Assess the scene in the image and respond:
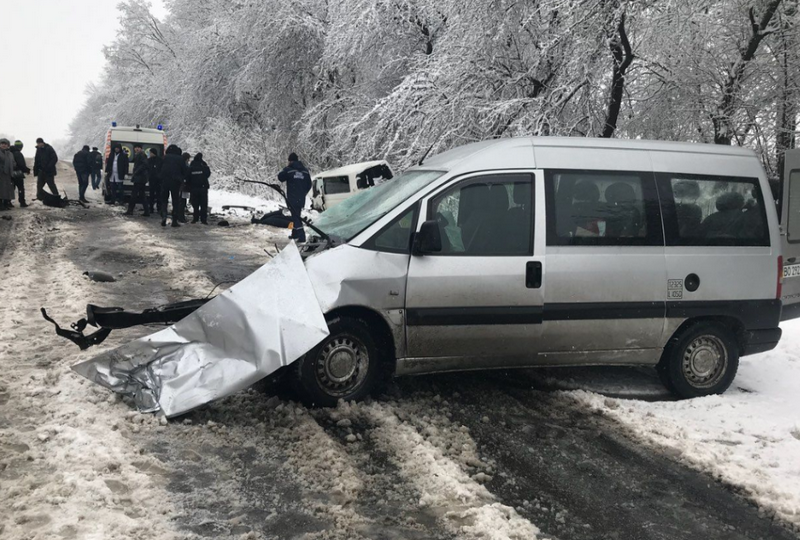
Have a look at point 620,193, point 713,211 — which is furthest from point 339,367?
point 713,211

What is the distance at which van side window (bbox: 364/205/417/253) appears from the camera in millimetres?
4965

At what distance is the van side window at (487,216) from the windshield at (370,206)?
0.26 m

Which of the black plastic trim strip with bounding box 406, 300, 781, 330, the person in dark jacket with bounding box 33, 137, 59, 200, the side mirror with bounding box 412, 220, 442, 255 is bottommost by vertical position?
the black plastic trim strip with bounding box 406, 300, 781, 330

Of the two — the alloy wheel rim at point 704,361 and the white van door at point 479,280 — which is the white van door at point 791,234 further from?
the white van door at point 479,280

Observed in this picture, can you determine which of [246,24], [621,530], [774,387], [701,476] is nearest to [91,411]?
[621,530]

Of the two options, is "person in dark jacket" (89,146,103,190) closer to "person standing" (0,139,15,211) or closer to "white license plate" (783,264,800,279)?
"person standing" (0,139,15,211)

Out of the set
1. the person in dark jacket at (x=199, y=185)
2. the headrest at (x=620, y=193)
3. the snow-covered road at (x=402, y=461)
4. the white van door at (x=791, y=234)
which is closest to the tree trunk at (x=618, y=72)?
the white van door at (x=791, y=234)

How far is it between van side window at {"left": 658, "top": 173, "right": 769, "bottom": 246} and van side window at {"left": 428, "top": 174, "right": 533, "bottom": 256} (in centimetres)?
121

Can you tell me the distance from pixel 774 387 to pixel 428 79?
1114cm

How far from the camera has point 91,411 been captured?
4.47 metres

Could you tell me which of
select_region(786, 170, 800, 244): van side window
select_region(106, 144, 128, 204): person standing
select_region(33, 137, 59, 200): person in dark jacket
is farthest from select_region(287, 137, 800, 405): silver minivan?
select_region(106, 144, 128, 204): person standing

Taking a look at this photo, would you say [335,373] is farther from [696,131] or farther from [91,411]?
[696,131]

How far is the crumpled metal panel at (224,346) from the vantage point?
179 inches

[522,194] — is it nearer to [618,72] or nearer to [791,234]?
[791,234]
